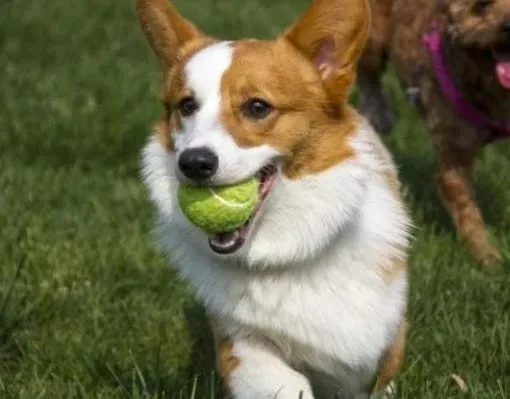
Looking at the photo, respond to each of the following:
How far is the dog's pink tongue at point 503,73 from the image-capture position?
5913 mm

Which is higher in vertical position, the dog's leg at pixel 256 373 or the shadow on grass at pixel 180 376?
the dog's leg at pixel 256 373

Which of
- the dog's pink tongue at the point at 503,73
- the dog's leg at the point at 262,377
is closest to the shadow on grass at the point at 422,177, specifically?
the dog's pink tongue at the point at 503,73

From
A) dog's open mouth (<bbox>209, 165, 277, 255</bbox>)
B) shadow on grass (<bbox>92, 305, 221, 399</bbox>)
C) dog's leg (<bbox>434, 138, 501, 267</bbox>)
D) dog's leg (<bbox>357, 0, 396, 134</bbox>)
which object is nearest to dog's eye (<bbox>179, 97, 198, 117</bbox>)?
dog's open mouth (<bbox>209, 165, 277, 255</bbox>)

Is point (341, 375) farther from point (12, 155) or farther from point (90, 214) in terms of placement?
point (12, 155)

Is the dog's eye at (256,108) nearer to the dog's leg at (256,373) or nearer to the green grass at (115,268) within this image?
the dog's leg at (256,373)

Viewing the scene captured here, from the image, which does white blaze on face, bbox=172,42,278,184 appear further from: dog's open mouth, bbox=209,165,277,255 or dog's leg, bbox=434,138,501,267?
dog's leg, bbox=434,138,501,267

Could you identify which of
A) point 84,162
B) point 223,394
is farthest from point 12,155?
point 223,394

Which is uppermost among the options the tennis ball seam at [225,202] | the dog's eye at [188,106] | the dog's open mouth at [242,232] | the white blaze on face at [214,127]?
the white blaze on face at [214,127]

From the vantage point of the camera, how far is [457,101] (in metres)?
6.12

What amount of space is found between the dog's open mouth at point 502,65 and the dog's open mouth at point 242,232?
8.47 feet

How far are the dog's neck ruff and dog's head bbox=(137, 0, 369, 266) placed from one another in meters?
2.37

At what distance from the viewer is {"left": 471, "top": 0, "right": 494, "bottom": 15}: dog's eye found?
5973 millimetres

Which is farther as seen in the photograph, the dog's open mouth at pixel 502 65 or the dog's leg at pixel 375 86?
the dog's leg at pixel 375 86

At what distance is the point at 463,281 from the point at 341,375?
137 cm
